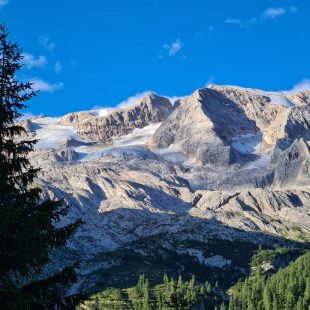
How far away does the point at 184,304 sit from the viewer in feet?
163

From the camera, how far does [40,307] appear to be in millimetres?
26953

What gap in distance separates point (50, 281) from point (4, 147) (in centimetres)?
616

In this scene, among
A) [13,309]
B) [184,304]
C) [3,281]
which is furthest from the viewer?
[184,304]

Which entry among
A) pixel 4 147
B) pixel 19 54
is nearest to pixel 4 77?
pixel 19 54

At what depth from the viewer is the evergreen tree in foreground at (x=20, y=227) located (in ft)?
86.1

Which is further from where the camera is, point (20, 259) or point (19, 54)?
point (19, 54)

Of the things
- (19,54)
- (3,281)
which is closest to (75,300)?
(3,281)

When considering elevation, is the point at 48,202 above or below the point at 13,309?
above

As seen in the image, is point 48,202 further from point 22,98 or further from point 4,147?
point 22,98

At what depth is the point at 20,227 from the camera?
26906mm

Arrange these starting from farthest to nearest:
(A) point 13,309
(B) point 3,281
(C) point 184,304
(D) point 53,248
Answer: (C) point 184,304
(D) point 53,248
(B) point 3,281
(A) point 13,309

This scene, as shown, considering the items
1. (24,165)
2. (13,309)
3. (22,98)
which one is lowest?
(13,309)

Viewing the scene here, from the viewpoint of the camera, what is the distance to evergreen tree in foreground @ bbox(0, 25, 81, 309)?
26.2m

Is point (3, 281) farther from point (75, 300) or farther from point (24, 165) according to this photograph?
point (24, 165)
